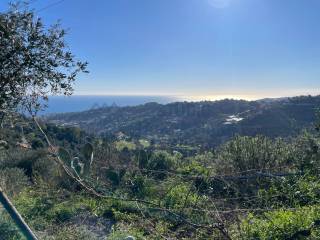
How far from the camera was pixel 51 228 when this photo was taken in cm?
746

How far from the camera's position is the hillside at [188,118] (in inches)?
2628

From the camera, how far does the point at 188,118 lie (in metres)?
99.2

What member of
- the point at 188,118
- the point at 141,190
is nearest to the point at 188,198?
the point at 141,190

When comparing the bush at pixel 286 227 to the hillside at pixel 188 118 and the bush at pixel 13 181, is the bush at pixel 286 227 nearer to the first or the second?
the bush at pixel 13 181

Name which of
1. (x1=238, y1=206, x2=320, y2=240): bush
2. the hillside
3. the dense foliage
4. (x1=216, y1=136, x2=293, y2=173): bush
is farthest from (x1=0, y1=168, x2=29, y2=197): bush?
the hillside

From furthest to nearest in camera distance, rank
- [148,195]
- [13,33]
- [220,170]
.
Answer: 1. [220,170]
2. [148,195]
3. [13,33]

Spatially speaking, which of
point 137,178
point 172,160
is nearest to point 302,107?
point 172,160

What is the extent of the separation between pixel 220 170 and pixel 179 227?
3649mm

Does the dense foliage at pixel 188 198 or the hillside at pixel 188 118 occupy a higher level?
the dense foliage at pixel 188 198

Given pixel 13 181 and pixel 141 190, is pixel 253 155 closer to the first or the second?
pixel 141 190

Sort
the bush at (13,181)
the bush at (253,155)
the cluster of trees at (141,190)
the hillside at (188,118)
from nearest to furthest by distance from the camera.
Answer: the cluster of trees at (141,190), the bush at (253,155), the bush at (13,181), the hillside at (188,118)

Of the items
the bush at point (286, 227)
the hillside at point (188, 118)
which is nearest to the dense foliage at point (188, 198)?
the bush at point (286, 227)

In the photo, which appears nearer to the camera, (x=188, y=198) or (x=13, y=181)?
(x=188, y=198)

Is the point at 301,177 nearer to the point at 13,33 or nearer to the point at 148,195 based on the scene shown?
the point at 148,195
